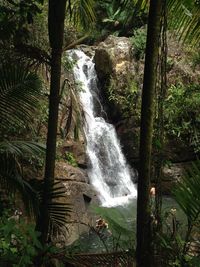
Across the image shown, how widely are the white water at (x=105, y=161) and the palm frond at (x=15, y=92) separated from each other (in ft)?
21.1

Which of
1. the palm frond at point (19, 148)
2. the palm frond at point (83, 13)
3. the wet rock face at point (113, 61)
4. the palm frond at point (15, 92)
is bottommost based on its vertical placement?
the palm frond at point (19, 148)

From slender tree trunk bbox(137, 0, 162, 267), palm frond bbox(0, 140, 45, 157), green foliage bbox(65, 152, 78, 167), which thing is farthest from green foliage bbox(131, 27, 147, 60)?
slender tree trunk bbox(137, 0, 162, 267)

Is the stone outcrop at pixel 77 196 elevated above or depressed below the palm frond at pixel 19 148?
below

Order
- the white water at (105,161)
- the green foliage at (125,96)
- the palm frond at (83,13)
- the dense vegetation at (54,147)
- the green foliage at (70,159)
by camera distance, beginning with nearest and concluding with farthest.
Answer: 1. the dense vegetation at (54,147)
2. the palm frond at (83,13)
3. the green foliage at (70,159)
4. the white water at (105,161)
5. the green foliage at (125,96)

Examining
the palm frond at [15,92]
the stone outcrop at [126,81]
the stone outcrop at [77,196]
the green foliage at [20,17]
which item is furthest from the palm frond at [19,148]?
the stone outcrop at [126,81]

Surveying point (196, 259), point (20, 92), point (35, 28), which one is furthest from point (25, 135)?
point (196, 259)

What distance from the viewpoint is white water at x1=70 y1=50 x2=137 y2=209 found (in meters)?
10.9

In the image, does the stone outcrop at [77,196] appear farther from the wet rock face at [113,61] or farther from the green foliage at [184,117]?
the wet rock face at [113,61]

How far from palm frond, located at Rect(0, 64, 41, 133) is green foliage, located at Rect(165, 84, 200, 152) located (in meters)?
7.70

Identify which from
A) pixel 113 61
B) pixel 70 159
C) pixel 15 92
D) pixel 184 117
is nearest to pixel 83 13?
pixel 15 92

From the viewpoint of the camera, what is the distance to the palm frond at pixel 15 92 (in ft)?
12.7

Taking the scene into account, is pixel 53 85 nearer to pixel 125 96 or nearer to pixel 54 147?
pixel 54 147

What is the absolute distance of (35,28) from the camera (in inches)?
355

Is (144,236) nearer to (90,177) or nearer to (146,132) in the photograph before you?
(146,132)
